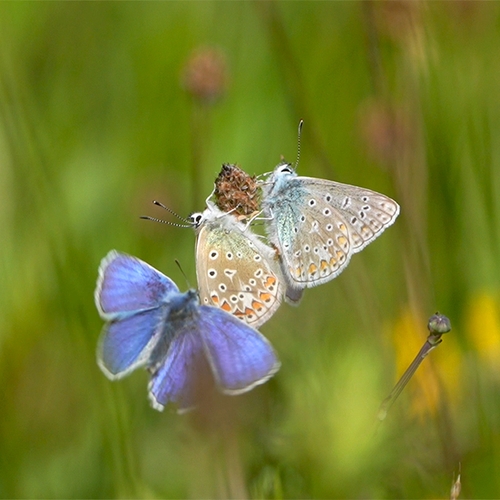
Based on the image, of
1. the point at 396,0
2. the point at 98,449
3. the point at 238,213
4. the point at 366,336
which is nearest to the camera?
the point at 238,213

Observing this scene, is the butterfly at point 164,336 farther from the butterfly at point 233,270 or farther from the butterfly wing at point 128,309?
the butterfly at point 233,270

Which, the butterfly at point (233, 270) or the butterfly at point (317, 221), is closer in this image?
the butterfly at point (233, 270)

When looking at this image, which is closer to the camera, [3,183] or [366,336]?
[366,336]

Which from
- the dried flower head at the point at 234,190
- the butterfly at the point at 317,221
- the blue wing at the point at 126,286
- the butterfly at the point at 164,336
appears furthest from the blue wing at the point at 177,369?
the butterfly at the point at 317,221

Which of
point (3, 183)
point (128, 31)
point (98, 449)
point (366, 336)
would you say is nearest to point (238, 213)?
point (366, 336)

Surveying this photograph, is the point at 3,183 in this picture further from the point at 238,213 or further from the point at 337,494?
the point at 337,494

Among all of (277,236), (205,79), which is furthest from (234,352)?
(205,79)
